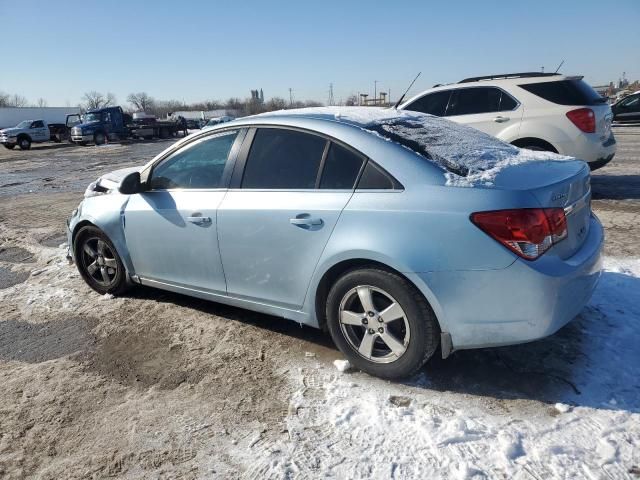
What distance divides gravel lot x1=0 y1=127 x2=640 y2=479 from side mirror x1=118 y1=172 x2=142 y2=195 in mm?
1061

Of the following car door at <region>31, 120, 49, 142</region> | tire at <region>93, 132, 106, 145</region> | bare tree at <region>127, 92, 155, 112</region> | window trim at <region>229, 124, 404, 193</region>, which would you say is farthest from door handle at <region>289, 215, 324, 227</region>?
bare tree at <region>127, 92, 155, 112</region>

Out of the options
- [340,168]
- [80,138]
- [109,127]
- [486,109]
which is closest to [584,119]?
[486,109]

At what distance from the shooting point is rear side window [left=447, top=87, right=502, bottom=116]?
25.6 ft

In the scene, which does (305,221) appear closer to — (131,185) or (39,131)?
(131,185)

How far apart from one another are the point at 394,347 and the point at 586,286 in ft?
3.85

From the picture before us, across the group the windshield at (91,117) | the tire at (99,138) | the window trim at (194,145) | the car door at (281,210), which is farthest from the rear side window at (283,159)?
the windshield at (91,117)

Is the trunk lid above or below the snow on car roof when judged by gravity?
below

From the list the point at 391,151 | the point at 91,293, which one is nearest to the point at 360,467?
the point at 391,151

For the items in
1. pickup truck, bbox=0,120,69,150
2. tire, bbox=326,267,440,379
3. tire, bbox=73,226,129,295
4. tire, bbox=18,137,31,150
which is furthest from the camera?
tire, bbox=18,137,31,150

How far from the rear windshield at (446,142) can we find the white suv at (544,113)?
13.6ft

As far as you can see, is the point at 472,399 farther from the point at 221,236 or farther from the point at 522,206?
the point at 221,236

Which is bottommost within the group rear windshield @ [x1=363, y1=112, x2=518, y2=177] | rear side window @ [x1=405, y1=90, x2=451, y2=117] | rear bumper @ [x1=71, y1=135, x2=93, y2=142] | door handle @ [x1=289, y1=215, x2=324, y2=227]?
rear bumper @ [x1=71, y1=135, x2=93, y2=142]

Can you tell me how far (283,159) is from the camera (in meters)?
3.41

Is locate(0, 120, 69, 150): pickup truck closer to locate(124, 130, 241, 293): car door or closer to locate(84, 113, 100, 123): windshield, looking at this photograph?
locate(84, 113, 100, 123): windshield
